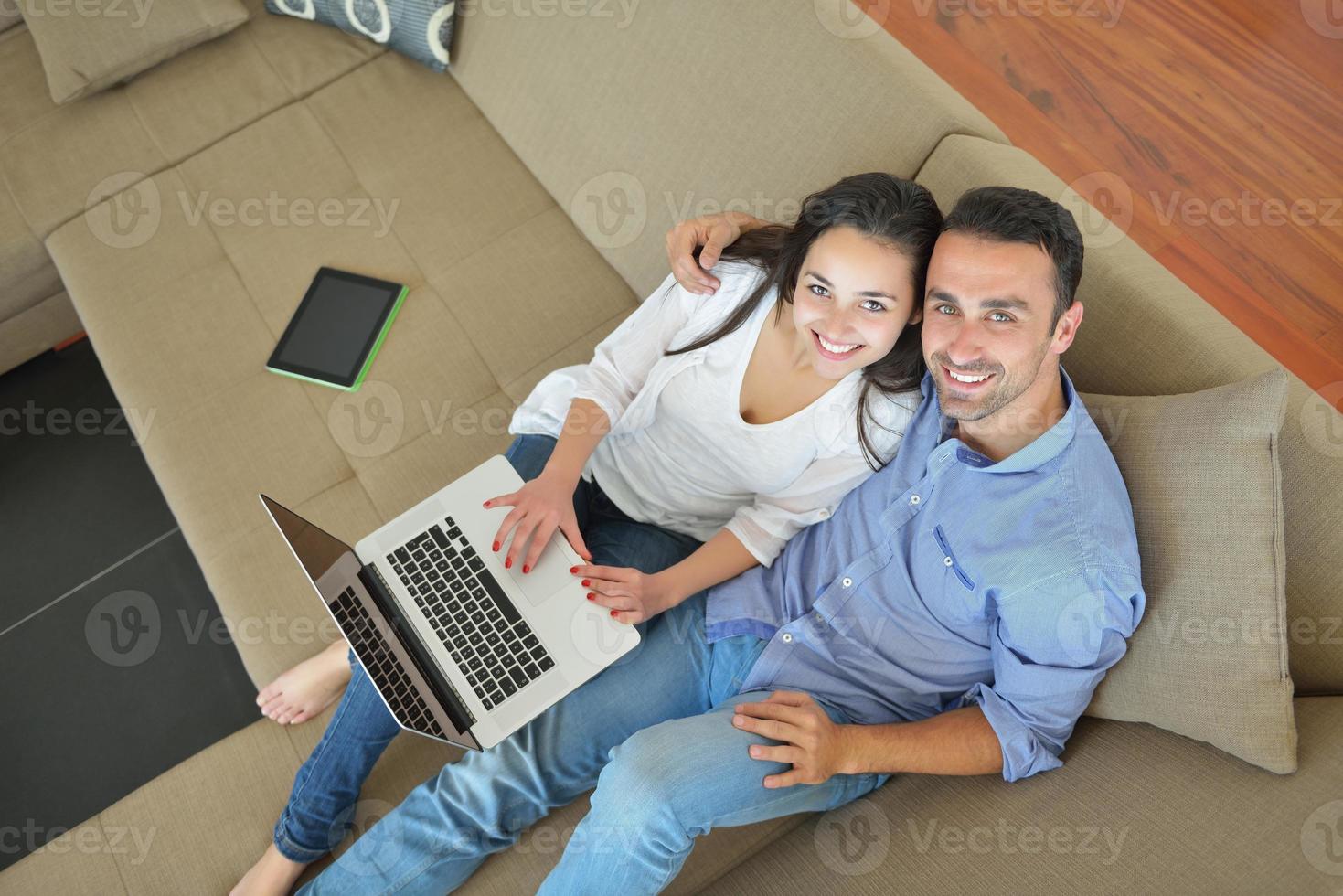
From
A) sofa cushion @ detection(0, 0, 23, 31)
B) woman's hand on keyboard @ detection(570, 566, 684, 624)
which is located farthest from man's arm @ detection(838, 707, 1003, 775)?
sofa cushion @ detection(0, 0, 23, 31)

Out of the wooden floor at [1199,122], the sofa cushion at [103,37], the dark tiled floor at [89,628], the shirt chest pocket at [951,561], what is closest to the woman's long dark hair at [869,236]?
the shirt chest pocket at [951,561]

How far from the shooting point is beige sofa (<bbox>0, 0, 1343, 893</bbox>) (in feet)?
3.68

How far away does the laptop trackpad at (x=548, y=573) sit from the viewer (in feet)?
4.60

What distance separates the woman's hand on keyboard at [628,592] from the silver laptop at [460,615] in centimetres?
2

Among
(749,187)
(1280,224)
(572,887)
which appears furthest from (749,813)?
(1280,224)

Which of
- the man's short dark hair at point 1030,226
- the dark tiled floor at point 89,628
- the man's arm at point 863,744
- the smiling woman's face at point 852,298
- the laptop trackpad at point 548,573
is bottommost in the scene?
the dark tiled floor at point 89,628

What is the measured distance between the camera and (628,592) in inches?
53.7

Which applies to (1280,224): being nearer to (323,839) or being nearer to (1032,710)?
(1032,710)

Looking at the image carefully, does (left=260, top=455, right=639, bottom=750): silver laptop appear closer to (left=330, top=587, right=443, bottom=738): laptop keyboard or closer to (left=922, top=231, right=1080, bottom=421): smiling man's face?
(left=330, top=587, right=443, bottom=738): laptop keyboard

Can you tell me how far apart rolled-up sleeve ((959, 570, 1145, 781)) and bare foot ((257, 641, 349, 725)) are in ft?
3.32

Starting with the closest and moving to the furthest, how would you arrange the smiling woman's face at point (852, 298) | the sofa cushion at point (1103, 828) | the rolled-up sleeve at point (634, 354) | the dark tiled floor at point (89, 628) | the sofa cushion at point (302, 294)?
the sofa cushion at point (1103, 828), the smiling woman's face at point (852, 298), the rolled-up sleeve at point (634, 354), the sofa cushion at point (302, 294), the dark tiled floor at point (89, 628)

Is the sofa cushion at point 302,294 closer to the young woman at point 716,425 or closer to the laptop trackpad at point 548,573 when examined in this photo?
the young woman at point 716,425

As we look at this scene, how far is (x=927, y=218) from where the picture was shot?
1.24 m

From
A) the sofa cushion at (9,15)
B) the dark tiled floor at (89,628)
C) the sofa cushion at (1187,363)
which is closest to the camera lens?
the sofa cushion at (1187,363)
